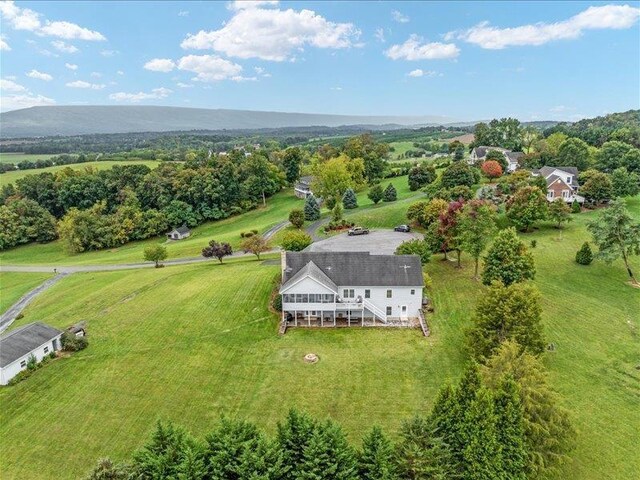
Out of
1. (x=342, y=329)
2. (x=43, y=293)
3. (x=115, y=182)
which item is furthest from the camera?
(x=115, y=182)

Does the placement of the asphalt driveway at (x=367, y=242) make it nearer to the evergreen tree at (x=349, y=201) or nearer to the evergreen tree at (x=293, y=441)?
the evergreen tree at (x=349, y=201)

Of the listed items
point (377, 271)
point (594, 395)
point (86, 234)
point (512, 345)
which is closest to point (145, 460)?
point (512, 345)

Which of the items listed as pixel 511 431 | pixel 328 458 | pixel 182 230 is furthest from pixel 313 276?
pixel 182 230

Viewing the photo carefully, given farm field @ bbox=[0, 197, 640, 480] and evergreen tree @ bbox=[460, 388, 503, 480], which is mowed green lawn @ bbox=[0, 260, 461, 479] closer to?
farm field @ bbox=[0, 197, 640, 480]

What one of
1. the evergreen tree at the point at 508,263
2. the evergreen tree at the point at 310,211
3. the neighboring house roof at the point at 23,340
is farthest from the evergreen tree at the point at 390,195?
the neighboring house roof at the point at 23,340

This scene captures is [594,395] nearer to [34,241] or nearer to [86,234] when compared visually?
[86,234]

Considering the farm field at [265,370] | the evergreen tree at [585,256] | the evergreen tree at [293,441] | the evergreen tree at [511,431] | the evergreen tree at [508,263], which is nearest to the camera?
the evergreen tree at [293,441]
